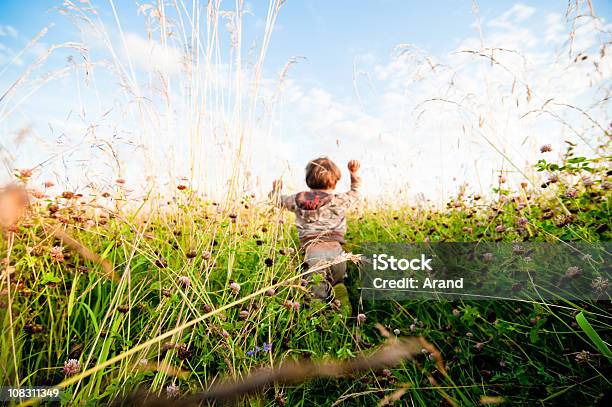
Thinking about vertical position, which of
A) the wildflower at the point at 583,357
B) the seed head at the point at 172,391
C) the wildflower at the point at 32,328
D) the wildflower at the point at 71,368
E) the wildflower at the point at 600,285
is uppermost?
the wildflower at the point at 600,285

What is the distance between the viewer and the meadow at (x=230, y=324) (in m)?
1.39

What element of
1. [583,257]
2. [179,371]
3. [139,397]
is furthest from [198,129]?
[583,257]

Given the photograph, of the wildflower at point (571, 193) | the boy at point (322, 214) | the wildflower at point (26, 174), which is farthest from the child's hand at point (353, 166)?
the wildflower at point (26, 174)

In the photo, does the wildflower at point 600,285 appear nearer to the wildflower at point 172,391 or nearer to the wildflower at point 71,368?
the wildflower at point 172,391

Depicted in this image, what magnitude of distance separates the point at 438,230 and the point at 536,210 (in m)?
0.68

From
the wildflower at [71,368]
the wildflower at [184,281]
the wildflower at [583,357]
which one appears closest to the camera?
the wildflower at [71,368]

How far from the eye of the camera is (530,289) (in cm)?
172

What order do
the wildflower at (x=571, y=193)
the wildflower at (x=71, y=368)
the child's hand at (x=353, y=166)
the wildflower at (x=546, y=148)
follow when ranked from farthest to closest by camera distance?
the child's hand at (x=353, y=166)
the wildflower at (x=546, y=148)
the wildflower at (x=571, y=193)
the wildflower at (x=71, y=368)

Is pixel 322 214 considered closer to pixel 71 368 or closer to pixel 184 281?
pixel 184 281

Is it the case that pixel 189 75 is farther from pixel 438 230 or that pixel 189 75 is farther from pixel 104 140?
pixel 438 230

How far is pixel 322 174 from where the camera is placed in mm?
3391

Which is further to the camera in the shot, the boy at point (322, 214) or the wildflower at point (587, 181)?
the boy at point (322, 214)

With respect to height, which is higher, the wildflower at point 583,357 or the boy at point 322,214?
the boy at point 322,214

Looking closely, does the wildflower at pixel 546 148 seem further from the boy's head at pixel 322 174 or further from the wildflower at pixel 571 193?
the boy's head at pixel 322 174
